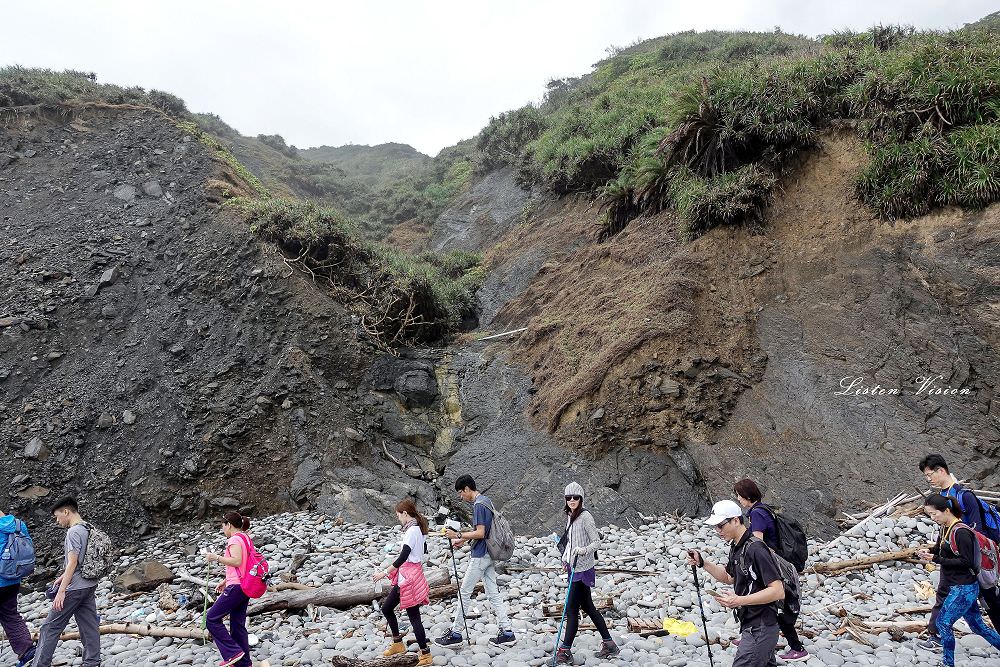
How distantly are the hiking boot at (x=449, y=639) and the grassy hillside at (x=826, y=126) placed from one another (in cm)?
947

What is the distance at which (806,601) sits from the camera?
19.5 ft

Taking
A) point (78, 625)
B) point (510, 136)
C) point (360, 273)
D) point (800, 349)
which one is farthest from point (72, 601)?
point (510, 136)

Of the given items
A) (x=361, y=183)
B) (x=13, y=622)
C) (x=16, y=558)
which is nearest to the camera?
(x=16, y=558)

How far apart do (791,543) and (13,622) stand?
6.98m

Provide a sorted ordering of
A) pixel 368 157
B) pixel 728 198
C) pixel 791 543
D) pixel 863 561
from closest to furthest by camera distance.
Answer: pixel 791 543
pixel 863 561
pixel 728 198
pixel 368 157

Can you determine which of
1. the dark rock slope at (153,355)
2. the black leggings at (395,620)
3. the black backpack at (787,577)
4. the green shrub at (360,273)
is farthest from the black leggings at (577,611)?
the green shrub at (360,273)

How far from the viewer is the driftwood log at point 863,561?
6492 millimetres

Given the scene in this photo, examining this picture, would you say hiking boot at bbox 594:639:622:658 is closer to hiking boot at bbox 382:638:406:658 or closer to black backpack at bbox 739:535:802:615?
black backpack at bbox 739:535:802:615

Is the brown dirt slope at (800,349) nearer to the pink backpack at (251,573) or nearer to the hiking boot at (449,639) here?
the hiking boot at (449,639)

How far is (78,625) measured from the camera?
518 cm

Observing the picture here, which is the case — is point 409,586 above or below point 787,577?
below

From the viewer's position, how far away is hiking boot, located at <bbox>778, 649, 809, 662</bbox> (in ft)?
15.3

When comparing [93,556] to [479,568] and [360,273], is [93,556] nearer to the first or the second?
[479,568]

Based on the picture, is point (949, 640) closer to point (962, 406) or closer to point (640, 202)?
point (962, 406)
